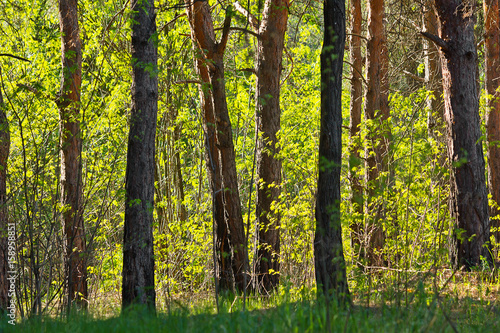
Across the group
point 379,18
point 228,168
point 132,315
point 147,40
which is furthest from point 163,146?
point 132,315

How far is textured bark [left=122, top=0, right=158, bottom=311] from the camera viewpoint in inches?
275

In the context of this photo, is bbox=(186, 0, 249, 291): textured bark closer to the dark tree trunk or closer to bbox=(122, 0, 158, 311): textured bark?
bbox=(122, 0, 158, 311): textured bark

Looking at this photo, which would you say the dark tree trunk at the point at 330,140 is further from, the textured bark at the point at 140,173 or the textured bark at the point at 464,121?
the textured bark at the point at 464,121

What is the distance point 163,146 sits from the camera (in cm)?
1423

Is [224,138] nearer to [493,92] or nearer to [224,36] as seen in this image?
[224,36]

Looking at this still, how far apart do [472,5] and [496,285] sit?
427 cm

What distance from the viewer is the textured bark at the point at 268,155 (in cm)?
941

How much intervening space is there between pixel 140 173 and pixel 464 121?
17.2ft

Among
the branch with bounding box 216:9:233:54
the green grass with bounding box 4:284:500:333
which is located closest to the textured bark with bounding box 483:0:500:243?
the branch with bounding box 216:9:233:54

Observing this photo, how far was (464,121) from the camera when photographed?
8.58 meters

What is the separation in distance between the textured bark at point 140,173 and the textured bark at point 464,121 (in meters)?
4.77

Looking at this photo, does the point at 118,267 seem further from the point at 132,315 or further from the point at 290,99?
the point at 132,315

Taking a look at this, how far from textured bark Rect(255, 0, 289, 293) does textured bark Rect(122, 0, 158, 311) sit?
8.81 ft

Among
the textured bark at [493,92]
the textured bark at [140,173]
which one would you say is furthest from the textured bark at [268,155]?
the textured bark at [493,92]
